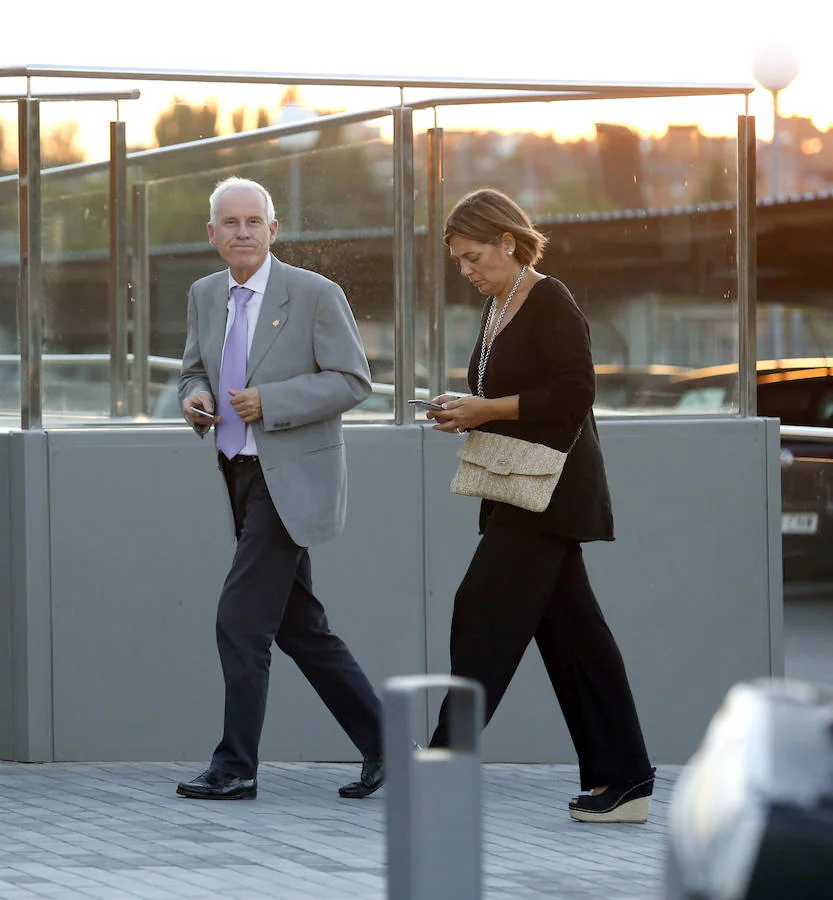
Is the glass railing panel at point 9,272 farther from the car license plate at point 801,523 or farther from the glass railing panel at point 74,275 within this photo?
the car license plate at point 801,523

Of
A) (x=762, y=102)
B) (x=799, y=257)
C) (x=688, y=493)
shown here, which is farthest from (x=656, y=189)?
(x=799, y=257)

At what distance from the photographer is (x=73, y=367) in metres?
6.70

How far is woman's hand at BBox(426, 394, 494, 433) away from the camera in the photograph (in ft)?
18.0

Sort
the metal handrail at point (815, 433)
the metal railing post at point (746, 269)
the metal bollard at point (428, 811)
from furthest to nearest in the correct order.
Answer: the metal handrail at point (815, 433), the metal railing post at point (746, 269), the metal bollard at point (428, 811)

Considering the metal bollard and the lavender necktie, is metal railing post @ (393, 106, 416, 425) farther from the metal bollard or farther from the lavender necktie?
the metal bollard

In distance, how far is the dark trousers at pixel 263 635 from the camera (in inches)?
227

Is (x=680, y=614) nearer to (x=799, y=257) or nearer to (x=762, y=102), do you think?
(x=762, y=102)

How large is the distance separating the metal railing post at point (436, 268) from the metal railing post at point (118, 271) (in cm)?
114

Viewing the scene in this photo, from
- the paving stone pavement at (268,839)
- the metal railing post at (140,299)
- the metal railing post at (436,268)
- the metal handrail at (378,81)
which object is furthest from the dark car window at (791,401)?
the metal railing post at (140,299)

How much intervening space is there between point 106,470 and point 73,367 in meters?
0.45

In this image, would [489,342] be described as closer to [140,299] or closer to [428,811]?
[140,299]

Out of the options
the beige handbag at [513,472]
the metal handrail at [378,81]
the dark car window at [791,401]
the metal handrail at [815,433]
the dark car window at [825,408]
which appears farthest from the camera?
the dark car window at [825,408]

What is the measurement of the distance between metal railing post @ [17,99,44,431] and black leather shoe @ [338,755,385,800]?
1781 mm

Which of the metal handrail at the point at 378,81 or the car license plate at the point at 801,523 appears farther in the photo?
the car license plate at the point at 801,523
